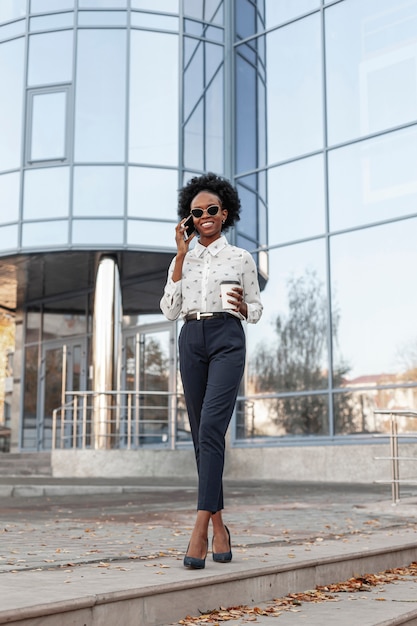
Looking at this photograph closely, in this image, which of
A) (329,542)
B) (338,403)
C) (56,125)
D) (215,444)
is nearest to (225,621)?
(215,444)

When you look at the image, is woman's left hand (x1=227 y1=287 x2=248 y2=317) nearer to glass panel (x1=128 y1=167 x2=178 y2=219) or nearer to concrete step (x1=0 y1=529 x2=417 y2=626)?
concrete step (x1=0 y1=529 x2=417 y2=626)

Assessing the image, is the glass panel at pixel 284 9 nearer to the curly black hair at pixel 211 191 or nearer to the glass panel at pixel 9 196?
the glass panel at pixel 9 196

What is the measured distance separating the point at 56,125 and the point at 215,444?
14.9 metres

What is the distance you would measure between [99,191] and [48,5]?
13.6 ft

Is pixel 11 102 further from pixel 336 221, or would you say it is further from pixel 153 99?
pixel 336 221

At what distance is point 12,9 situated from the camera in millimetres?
19000

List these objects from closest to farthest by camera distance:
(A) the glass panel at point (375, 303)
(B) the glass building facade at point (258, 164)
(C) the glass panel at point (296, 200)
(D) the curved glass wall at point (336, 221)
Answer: (A) the glass panel at point (375, 303)
(D) the curved glass wall at point (336, 221)
(B) the glass building facade at point (258, 164)
(C) the glass panel at point (296, 200)

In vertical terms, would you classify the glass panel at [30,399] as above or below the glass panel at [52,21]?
below

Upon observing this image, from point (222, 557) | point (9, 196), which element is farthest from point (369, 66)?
point (222, 557)

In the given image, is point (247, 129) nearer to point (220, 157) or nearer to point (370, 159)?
point (220, 157)

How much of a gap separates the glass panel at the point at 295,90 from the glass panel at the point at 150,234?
2535 mm

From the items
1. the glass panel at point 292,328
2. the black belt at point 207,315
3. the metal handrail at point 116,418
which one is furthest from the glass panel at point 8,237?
the black belt at point 207,315

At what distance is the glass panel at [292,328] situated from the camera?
1678cm

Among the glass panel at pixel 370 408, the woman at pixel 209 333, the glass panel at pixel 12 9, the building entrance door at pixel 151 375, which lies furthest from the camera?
the building entrance door at pixel 151 375
